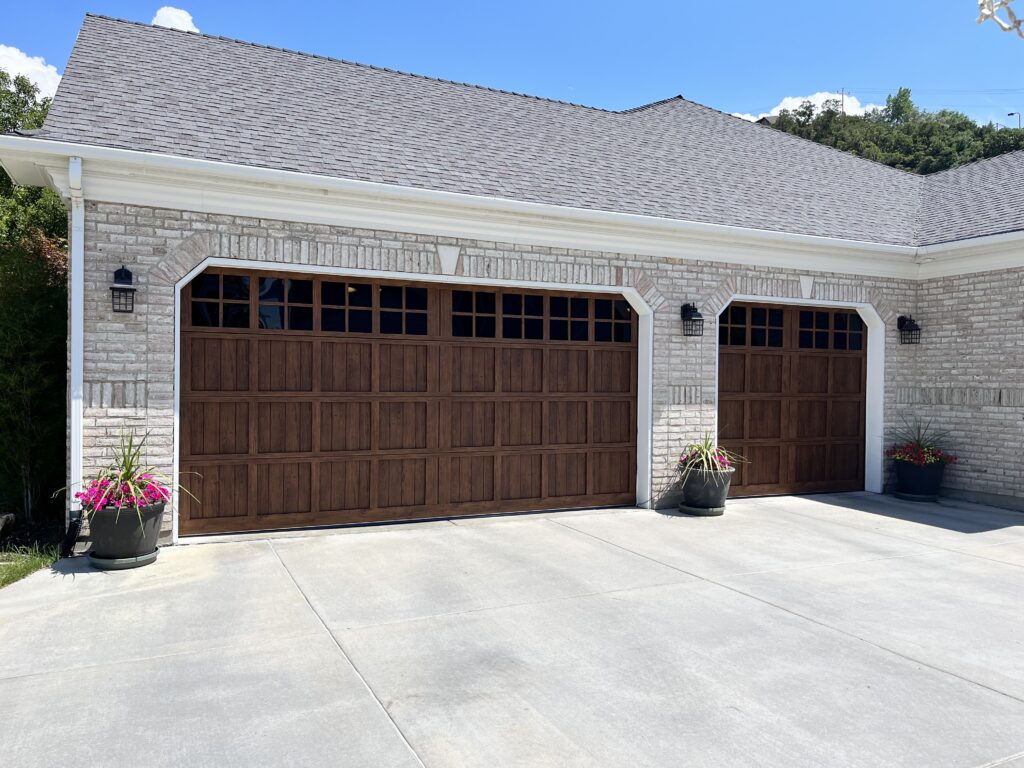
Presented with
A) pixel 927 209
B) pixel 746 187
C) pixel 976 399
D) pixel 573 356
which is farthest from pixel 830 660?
pixel 927 209

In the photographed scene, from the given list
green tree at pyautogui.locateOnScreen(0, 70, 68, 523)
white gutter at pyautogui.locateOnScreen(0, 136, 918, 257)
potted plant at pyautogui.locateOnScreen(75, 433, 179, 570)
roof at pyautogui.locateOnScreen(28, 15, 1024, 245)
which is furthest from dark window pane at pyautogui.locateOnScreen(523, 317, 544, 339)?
green tree at pyautogui.locateOnScreen(0, 70, 68, 523)

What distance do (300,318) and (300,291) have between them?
27 centimetres

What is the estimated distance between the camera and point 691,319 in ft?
28.6

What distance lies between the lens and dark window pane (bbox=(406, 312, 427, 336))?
7.79 metres

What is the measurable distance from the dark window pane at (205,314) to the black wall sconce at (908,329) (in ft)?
29.4

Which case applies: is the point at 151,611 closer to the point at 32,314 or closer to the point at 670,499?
the point at 32,314

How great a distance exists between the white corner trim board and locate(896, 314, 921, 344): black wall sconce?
61 cm

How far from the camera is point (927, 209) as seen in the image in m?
11.6

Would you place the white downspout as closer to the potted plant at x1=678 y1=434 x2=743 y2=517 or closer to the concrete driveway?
the concrete driveway

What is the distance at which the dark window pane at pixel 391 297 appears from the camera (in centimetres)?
767

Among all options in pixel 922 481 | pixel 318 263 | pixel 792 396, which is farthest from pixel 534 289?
pixel 922 481

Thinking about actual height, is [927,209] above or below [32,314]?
above

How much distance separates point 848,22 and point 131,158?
16595 millimetres

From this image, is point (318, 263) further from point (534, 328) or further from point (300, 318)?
point (534, 328)
